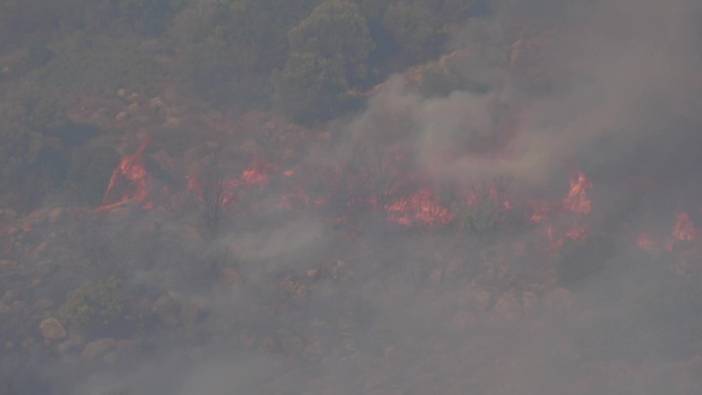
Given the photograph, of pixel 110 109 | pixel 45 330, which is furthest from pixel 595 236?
pixel 110 109

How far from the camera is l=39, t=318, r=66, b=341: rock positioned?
1705 cm

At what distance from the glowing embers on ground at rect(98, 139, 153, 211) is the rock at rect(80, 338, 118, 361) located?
5435mm

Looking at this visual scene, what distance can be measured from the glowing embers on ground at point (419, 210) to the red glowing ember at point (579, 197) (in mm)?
3218

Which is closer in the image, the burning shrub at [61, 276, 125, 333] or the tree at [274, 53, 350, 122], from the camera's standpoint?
the burning shrub at [61, 276, 125, 333]

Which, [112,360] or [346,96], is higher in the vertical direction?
[346,96]

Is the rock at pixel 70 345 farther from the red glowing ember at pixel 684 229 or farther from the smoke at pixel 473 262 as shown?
the red glowing ember at pixel 684 229

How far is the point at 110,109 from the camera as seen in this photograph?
2553 centimetres

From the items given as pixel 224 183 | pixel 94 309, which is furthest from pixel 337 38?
pixel 94 309

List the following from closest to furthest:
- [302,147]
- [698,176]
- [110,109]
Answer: [698,176]
[302,147]
[110,109]

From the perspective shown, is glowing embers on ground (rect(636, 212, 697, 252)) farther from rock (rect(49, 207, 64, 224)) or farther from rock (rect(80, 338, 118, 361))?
rock (rect(49, 207, 64, 224))

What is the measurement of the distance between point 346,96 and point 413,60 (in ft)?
11.4

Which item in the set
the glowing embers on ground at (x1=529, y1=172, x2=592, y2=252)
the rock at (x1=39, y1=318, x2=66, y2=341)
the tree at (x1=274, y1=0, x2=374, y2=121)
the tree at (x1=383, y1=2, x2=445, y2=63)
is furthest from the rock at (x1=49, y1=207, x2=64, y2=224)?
the glowing embers on ground at (x1=529, y1=172, x2=592, y2=252)

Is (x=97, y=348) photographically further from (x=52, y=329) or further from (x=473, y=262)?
(x=473, y=262)

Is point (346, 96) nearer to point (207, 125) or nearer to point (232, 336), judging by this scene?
point (207, 125)
